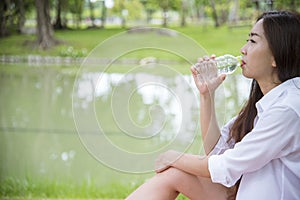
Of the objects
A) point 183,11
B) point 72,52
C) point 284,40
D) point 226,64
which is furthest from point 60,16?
point 284,40

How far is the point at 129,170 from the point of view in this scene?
1.60 m

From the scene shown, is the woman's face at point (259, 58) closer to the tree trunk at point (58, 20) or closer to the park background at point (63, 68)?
the park background at point (63, 68)

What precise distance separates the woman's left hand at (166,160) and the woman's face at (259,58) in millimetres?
296

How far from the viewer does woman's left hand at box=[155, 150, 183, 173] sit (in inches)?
56.6

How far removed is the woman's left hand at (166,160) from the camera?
144cm

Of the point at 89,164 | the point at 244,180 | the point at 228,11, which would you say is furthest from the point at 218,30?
the point at 244,180

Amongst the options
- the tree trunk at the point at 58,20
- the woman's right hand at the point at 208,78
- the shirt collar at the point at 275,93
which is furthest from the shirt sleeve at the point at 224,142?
the tree trunk at the point at 58,20

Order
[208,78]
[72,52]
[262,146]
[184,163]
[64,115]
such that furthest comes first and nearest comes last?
[64,115] → [72,52] → [208,78] → [184,163] → [262,146]

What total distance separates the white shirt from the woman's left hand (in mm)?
135

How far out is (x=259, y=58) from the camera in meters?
1.33

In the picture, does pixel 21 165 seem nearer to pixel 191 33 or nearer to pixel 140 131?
pixel 191 33

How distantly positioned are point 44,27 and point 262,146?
1.81 m

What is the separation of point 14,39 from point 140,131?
136 cm

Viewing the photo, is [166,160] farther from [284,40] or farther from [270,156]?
[284,40]
